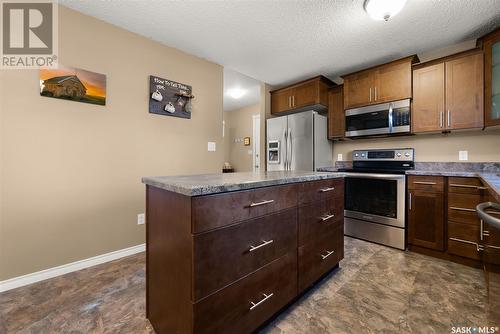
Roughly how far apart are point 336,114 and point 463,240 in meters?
2.12

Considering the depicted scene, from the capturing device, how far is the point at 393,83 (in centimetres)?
274

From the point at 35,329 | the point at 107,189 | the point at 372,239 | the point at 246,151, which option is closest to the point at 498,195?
the point at 372,239

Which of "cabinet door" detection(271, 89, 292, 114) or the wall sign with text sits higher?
"cabinet door" detection(271, 89, 292, 114)

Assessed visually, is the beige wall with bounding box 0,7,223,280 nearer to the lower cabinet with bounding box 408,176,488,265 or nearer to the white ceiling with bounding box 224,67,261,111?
the white ceiling with bounding box 224,67,261,111

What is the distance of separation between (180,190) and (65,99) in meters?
1.90

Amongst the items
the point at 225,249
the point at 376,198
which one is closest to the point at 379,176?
the point at 376,198

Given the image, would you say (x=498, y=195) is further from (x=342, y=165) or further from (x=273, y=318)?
(x=342, y=165)

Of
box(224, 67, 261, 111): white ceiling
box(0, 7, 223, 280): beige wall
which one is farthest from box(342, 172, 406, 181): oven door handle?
box(224, 67, 261, 111): white ceiling

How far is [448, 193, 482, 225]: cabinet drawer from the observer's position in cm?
204

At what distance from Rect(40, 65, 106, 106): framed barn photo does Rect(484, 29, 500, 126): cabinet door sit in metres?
3.84

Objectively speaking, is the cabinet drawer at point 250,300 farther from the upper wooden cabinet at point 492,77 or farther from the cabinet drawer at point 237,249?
the upper wooden cabinet at point 492,77

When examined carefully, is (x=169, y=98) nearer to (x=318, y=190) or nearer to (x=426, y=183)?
(x=318, y=190)

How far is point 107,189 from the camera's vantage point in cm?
222

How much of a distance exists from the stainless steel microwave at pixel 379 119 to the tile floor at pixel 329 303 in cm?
162
